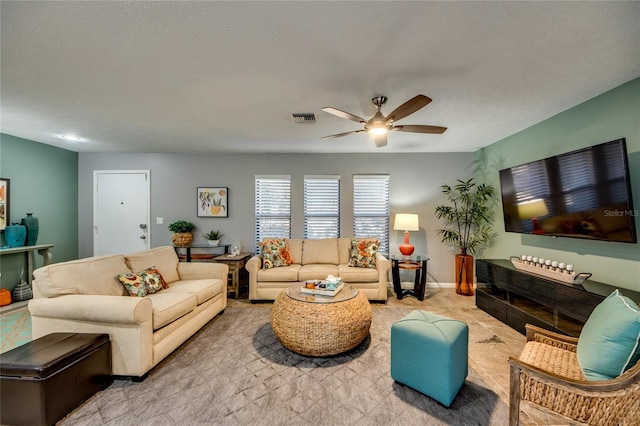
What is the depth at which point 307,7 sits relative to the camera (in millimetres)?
1469

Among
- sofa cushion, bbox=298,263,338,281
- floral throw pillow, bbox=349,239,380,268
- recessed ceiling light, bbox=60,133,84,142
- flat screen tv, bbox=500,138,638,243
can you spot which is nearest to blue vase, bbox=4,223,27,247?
recessed ceiling light, bbox=60,133,84,142

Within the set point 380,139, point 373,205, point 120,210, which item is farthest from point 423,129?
point 120,210

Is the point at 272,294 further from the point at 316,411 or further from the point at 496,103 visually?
the point at 496,103

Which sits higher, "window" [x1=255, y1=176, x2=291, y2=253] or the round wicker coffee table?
"window" [x1=255, y1=176, x2=291, y2=253]

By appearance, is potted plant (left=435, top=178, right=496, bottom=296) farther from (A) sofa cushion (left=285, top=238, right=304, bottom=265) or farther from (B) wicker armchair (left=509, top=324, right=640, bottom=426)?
(B) wicker armchair (left=509, top=324, right=640, bottom=426)

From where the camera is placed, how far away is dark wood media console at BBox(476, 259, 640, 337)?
226cm

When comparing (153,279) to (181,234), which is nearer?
(153,279)

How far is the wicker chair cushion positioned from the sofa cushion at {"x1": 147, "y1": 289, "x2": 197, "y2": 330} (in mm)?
2994

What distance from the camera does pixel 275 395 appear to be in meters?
1.93

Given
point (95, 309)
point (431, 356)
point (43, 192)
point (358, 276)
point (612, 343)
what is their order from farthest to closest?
1. point (43, 192)
2. point (358, 276)
3. point (95, 309)
4. point (431, 356)
5. point (612, 343)

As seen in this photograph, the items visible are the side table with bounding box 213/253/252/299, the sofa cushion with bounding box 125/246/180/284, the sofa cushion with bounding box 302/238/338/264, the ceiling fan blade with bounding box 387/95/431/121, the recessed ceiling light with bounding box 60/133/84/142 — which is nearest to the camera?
the ceiling fan blade with bounding box 387/95/431/121

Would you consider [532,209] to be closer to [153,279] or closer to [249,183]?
[249,183]

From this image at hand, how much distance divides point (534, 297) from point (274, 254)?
134 inches

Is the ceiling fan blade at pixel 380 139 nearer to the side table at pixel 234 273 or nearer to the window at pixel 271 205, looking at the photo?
the window at pixel 271 205
